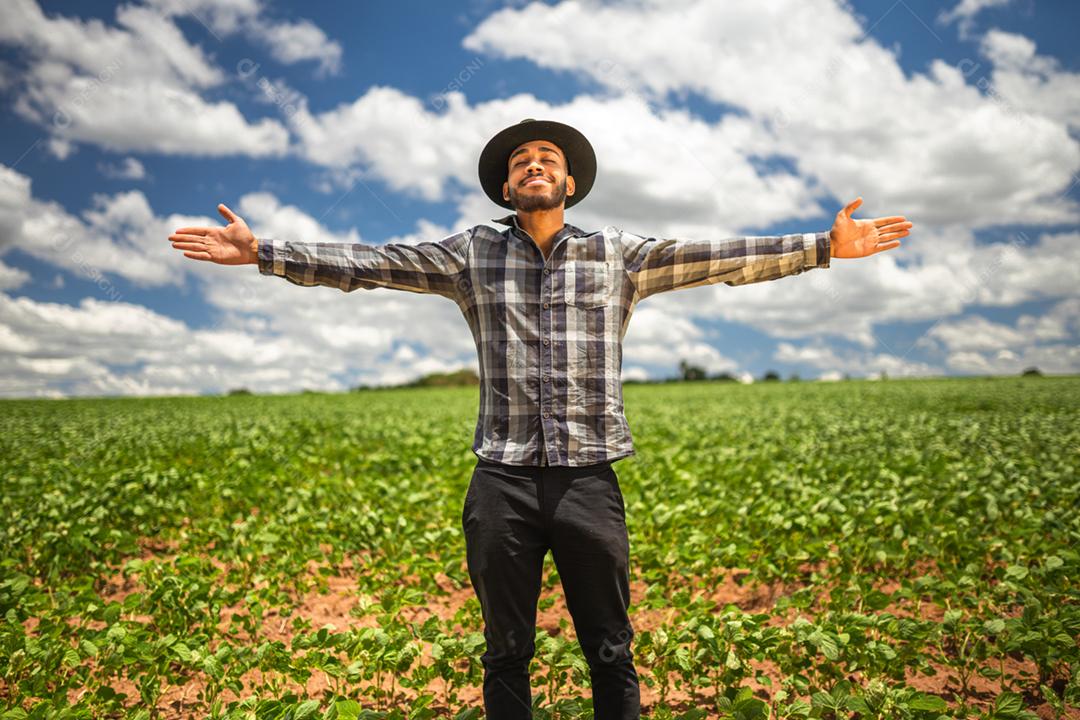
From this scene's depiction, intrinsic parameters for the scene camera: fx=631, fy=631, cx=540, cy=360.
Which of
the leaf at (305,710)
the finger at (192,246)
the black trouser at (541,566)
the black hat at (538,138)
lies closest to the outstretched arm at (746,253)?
the black hat at (538,138)

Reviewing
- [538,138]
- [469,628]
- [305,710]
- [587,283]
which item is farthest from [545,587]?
[538,138]

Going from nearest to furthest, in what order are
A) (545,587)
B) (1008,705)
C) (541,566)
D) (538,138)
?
(541,566), (538,138), (1008,705), (545,587)

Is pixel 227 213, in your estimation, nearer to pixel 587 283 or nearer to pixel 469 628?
pixel 587 283

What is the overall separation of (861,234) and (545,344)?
1.56 meters

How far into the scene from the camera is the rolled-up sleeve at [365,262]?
285 centimetres

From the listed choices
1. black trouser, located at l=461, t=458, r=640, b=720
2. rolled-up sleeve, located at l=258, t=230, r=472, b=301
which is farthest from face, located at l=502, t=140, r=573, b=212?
black trouser, located at l=461, t=458, r=640, b=720

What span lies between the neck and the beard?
19 millimetres

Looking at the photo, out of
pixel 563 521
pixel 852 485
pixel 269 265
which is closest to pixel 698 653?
pixel 563 521

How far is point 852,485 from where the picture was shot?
770 centimetres

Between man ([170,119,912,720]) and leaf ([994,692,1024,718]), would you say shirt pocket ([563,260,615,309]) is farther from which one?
leaf ([994,692,1024,718])

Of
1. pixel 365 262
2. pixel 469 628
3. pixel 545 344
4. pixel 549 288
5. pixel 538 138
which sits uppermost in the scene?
pixel 538 138

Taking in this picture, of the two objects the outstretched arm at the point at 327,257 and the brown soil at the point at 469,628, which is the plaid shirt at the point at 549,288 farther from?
the brown soil at the point at 469,628

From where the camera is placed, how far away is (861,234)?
2.90 metres

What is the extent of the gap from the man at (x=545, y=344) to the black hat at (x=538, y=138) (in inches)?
0.5
